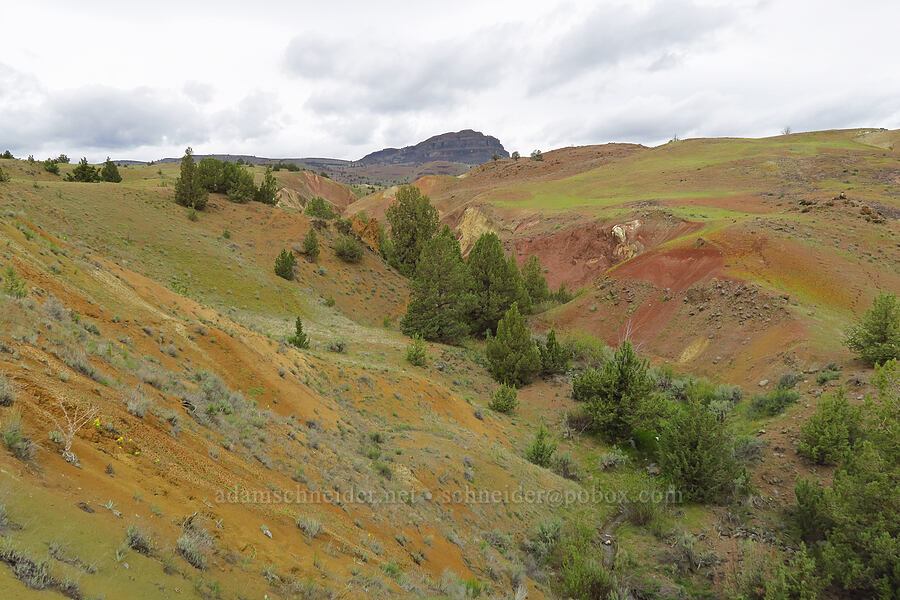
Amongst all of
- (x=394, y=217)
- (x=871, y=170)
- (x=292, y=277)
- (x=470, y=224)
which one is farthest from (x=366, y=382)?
(x=871, y=170)

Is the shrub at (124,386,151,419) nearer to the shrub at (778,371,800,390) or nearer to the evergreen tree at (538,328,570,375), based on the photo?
the evergreen tree at (538,328,570,375)

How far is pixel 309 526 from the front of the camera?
20.6ft

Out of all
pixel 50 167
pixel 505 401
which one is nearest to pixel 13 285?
pixel 505 401

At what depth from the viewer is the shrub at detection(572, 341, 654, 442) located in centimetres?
1645

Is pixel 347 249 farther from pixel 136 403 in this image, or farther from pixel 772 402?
pixel 136 403

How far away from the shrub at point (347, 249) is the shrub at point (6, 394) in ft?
111

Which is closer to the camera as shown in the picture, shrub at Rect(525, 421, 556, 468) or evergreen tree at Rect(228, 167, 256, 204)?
shrub at Rect(525, 421, 556, 468)

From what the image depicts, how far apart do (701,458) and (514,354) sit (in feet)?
35.1

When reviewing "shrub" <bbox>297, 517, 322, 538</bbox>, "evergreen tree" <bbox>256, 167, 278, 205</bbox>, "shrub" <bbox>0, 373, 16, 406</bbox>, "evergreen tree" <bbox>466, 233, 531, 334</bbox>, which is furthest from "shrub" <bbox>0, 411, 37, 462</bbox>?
"evergreen tree" <bbox>256, 167, 278, 205</bbox>

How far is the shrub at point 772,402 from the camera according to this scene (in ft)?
51.6

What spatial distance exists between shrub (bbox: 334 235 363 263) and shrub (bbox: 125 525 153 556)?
35.2 metres

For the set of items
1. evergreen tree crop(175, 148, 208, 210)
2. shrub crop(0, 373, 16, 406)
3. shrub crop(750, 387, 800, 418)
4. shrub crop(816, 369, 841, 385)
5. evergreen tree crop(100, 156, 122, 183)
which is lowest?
shrub crop(750, 387, 800, 418)

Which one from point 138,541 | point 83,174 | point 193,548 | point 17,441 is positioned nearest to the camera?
point 138,541

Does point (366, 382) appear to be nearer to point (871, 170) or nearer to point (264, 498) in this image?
point (264, 498)
